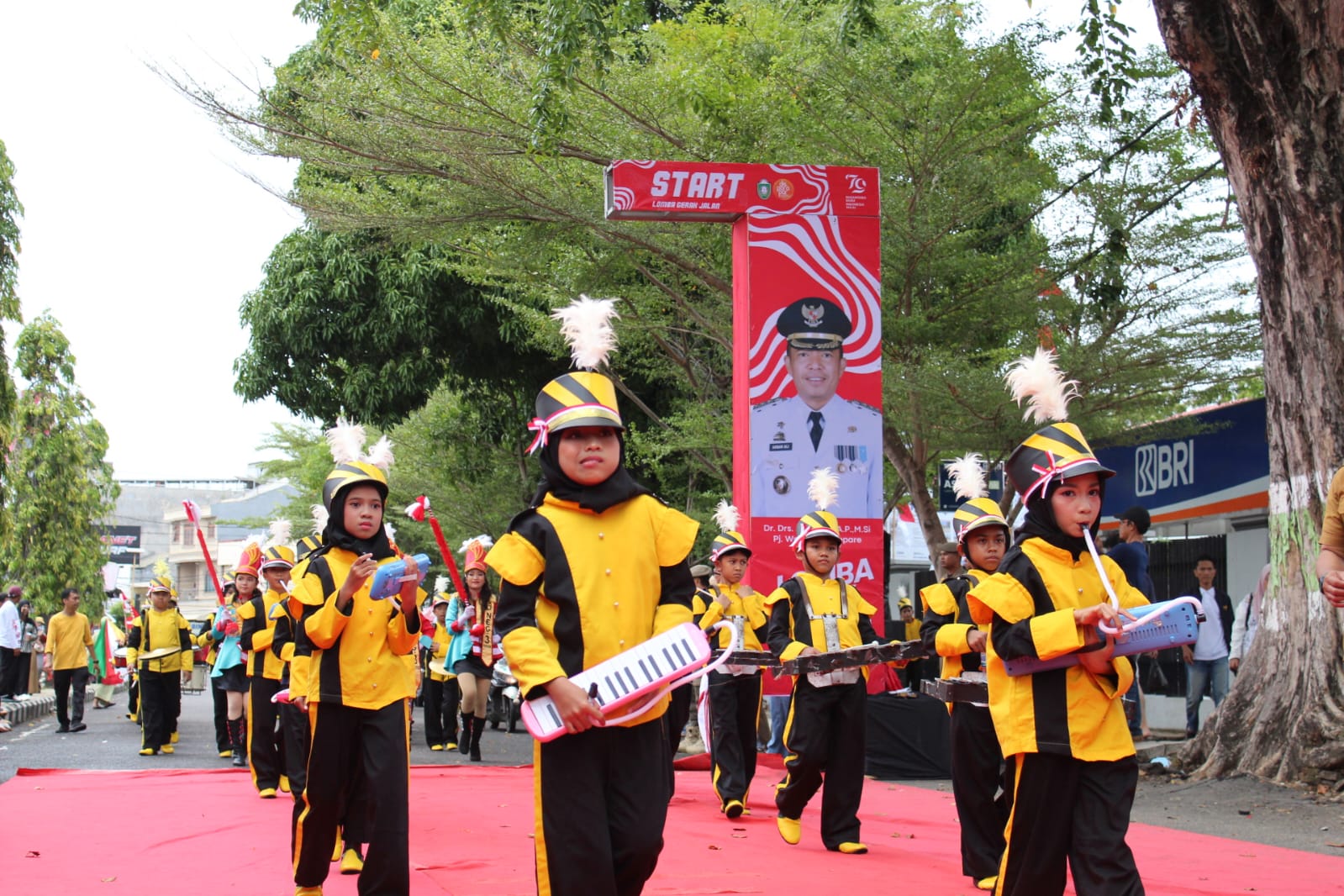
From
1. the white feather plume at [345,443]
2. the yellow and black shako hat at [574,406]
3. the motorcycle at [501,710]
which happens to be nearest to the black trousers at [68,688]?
the motorcycle at [501,710]

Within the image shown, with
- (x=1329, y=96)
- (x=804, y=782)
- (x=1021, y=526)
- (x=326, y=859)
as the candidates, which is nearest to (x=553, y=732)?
(x=1021, y=526)

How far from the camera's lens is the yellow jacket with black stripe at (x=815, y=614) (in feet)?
27.6

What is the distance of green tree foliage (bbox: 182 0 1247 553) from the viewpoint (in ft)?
47.0

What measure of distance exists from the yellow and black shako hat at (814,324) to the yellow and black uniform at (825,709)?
14.9 ft

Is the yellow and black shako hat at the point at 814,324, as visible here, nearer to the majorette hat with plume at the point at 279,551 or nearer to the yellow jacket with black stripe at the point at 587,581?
the majorette hat with plume at the point at 279,551

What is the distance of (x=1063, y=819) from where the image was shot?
4879 mm

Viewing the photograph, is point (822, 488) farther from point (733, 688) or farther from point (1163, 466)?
point (1163, 466)

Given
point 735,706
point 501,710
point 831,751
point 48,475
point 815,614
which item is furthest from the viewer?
point 48,475

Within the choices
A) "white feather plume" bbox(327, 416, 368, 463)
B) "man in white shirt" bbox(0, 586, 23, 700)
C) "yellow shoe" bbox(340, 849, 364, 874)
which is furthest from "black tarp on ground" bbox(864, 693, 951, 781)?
"man in white shirt" bbox(0, 586, 23, 700)

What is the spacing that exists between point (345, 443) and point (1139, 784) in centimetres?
718

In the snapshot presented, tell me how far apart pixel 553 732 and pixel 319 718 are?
2317 millimetres

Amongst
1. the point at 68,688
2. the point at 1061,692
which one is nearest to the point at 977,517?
the point at 1061,692

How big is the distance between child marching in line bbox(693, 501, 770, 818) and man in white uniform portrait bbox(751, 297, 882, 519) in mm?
1818

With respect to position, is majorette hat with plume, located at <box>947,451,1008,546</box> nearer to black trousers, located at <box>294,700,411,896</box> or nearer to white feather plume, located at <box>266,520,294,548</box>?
black trousers, located at <box>294,700,411,896</box>
